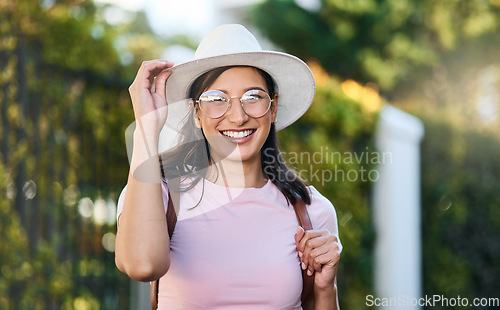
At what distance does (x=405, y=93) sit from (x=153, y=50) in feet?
42.1

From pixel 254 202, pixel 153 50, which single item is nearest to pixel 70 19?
pixel 153 50

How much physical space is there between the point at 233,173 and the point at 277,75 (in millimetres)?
409

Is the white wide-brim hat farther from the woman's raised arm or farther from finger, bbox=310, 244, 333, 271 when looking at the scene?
finger, bbox=310, 244, 333, 271

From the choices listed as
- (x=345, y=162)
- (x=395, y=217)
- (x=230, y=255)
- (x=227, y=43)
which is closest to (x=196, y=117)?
(x=227, y=43)

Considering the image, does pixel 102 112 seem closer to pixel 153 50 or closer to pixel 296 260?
pixel 153 50

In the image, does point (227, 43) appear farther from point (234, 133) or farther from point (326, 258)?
point (326, 258)

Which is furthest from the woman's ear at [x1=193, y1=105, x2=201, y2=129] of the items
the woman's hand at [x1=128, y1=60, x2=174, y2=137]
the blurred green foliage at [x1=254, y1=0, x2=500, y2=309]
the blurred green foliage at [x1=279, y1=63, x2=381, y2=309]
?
the blurred green foliage at [x1=254, y1=0, x2=500, y2=309]

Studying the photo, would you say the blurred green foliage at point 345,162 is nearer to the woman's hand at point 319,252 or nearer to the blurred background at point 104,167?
the blurred background at point 104,167

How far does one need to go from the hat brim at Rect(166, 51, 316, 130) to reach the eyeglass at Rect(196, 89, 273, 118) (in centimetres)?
11

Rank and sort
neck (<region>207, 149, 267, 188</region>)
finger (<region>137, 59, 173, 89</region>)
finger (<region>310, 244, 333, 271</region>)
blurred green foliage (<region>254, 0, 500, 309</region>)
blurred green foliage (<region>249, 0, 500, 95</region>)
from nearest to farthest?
1. finger (<region>137, 59, 173, 89</region>)
2. finger (<region>310, 244, 333, 271</region>)
3. neck (<region>207, 149, 267, 188</region>)
4. blurred green foliage (<region>254, 0, 500, 309</region>)
5. blurred green foliage (<region>249, 0, 500, 95</region>)

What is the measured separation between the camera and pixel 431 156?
7750mm

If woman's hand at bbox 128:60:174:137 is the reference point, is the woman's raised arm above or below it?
below

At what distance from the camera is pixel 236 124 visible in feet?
5.91

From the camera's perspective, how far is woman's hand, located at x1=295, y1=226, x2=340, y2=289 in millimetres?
1747
